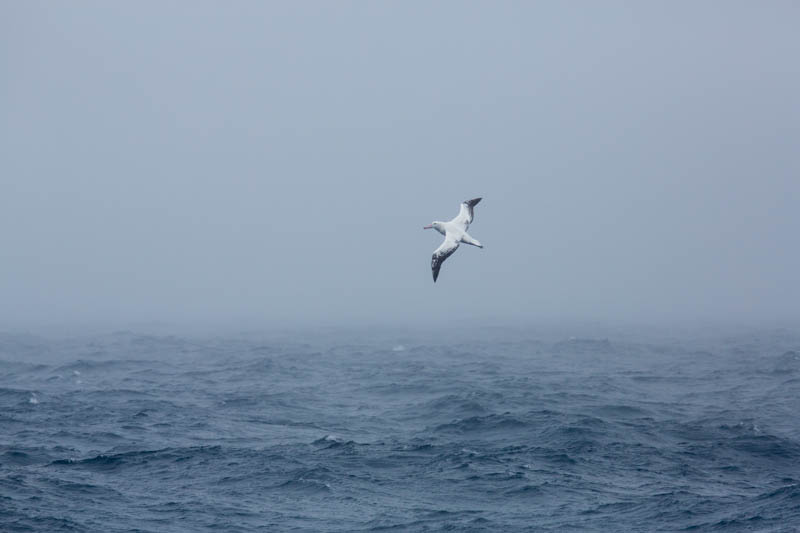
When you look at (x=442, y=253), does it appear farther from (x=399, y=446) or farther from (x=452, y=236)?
(x=399, y=446)

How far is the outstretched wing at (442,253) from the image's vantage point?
66.9 feet

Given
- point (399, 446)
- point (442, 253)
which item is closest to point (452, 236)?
point (442, 253)

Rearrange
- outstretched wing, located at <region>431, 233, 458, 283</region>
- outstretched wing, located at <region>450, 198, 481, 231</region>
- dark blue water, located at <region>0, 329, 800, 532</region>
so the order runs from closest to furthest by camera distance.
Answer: outstretched wing, located at <region>431, 233, 458, 283</region>
dark blue water, located at <region>0, 329, 800, 532</region>
outstretched wing, located at <region>450, 198, 481, 231</region>

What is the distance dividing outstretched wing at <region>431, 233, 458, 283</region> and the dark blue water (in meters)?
6.12

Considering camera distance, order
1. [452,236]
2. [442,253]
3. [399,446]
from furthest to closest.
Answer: [399,446], [452,236], [442,253]

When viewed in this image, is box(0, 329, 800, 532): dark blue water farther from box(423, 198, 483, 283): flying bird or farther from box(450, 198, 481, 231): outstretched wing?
box(450, 198, 481, 231): outstretched wing

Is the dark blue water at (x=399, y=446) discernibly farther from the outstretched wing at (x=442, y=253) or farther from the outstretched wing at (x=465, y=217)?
the outstretched wing at (x=465, y=217)

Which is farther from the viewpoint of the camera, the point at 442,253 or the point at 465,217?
the point at 465,217

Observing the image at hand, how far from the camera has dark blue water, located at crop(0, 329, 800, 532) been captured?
68.9 ft

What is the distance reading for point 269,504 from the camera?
71.8ft

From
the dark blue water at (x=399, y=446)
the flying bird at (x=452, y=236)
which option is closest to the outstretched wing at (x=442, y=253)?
the flying bird at (x=452, y=236)

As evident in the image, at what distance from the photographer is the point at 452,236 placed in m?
22.1

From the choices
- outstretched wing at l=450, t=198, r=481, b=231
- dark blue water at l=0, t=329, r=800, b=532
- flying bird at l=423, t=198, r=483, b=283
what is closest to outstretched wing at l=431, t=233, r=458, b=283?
flying bird at l=423, t=198, r=483, b=283

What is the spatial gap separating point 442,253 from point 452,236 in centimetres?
134
